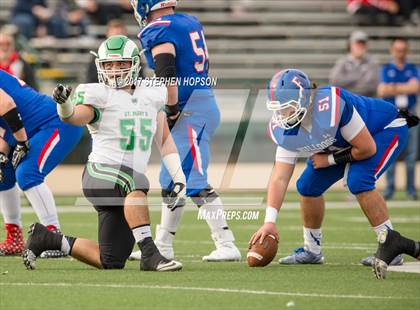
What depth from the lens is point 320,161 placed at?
6703 millimetres

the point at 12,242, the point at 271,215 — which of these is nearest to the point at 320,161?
the point at 271,215

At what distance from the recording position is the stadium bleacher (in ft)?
57.5

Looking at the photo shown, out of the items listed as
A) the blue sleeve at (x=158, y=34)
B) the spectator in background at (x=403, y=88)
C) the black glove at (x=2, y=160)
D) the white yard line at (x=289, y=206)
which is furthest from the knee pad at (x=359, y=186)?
the spectator in background at (x=403, y=88)

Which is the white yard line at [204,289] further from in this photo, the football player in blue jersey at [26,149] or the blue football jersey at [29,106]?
the blue football jersey at [29,106]

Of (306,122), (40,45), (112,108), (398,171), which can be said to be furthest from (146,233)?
(40,45)

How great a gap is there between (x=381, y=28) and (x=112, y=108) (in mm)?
12863

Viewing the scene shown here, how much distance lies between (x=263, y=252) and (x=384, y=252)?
0.83 metres

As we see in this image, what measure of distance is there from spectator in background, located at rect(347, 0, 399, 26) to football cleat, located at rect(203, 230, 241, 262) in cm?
1182

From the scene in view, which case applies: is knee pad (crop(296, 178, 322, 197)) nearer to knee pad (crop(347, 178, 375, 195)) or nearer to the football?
knee pad (crop(347, 178, 375, 195))

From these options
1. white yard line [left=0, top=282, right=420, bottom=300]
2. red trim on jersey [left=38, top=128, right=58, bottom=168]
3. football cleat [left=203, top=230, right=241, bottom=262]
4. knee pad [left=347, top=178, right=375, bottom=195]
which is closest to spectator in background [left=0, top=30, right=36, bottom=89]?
red trim on jersey [left=38, top=128, right=58, bottom=168]

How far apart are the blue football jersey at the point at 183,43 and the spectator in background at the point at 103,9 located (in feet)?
32.9

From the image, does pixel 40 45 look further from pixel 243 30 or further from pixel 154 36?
pixel 154 36

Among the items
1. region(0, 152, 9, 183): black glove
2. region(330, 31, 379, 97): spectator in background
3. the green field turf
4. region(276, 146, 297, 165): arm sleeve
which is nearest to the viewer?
the green field turf

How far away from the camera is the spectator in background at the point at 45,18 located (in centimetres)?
1609
